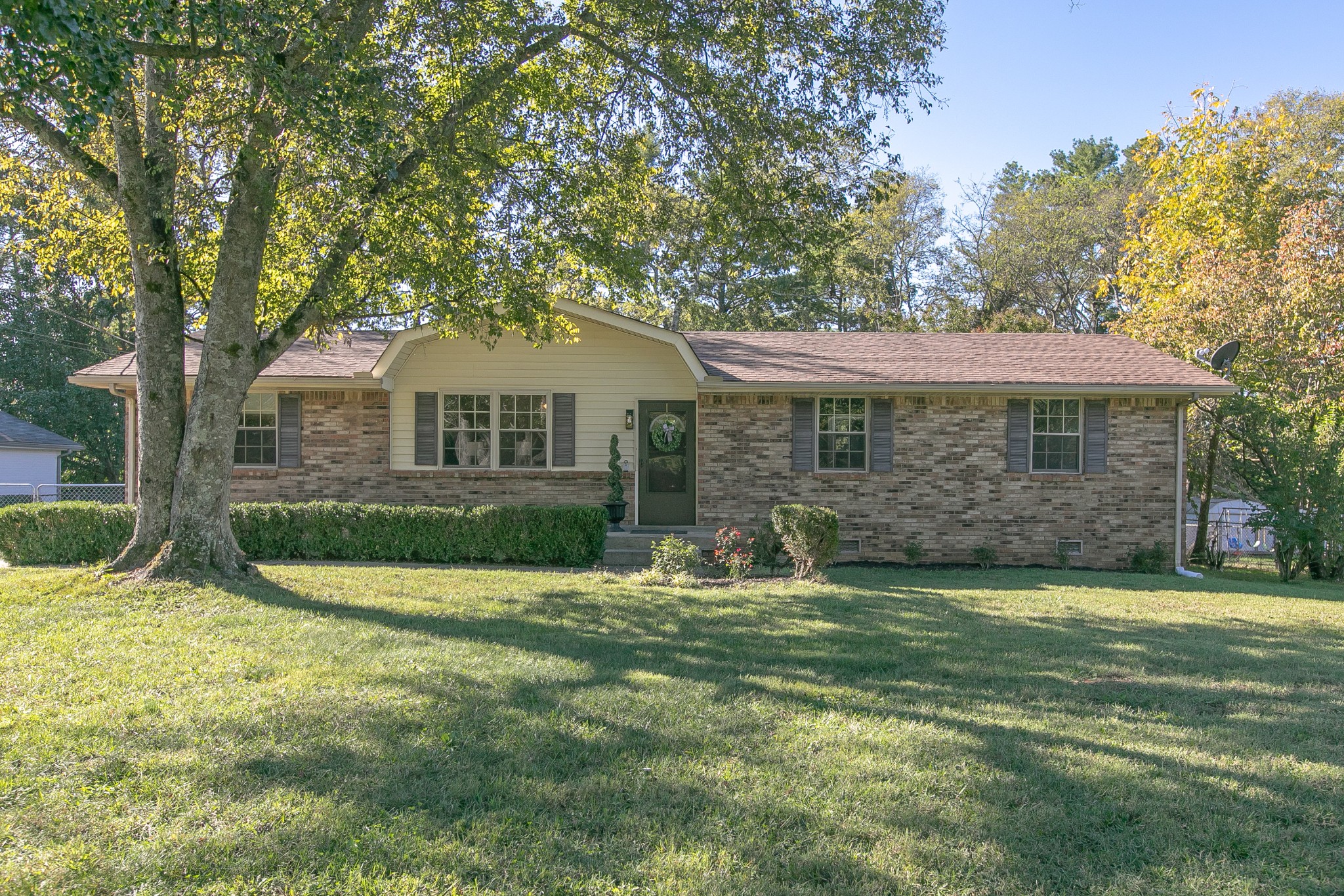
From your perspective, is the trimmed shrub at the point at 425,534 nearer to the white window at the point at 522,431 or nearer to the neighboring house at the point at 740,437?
the neighboring house at the point at 740,437

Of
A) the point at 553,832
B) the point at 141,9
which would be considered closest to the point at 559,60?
the point at 141,9

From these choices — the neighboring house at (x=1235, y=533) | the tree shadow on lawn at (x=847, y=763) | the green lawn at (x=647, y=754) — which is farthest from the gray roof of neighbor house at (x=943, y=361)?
the tree shadow on lawn at (x=847, y=763)

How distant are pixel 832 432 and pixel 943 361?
2482 millimetres

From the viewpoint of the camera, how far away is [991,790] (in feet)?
13.1

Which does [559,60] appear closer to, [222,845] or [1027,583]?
[1027,583]

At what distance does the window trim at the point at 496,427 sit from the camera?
14.5 metres

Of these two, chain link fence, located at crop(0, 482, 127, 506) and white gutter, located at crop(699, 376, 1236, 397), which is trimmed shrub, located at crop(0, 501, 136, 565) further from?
white gutter, located at crop(699, 376, 1236, 397)

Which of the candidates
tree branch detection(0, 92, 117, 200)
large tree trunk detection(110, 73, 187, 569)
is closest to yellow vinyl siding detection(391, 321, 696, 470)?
large tree trunk detection(110, 73, 187, 569)

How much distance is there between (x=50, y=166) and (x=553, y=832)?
1157cm

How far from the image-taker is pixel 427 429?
14453 millimetres

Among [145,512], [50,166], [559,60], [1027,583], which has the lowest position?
[1027,583]

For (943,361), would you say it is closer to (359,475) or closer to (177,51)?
(359,475)

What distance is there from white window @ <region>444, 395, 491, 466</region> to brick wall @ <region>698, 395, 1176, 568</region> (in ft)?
12.7

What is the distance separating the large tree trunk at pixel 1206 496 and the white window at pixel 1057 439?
375 cm
